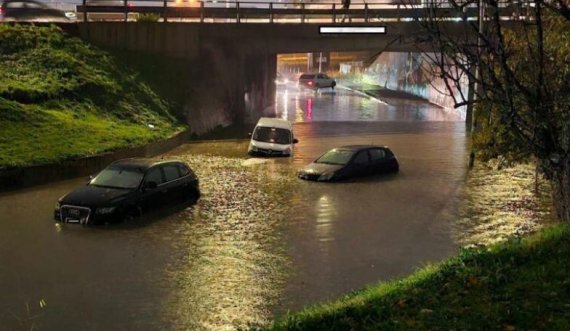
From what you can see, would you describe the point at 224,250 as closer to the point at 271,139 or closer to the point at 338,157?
the point at 338,157

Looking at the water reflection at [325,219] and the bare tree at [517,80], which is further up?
the bare tree at [517,80]

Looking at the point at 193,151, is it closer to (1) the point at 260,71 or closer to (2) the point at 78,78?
(2) the point at 78,78

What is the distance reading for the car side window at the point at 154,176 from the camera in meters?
15.7

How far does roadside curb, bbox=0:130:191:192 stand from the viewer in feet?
60.5

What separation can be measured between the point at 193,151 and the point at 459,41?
72.6 feet

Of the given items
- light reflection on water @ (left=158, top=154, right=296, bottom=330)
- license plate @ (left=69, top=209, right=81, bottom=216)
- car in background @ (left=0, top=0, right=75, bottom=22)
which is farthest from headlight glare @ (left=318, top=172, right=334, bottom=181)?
car in background @ (left=0, top=0, right=75, bottom=22)

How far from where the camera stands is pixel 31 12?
3656 centimetres

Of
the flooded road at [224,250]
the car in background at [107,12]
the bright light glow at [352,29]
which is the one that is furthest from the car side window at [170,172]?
the bright light glow at [352,29]

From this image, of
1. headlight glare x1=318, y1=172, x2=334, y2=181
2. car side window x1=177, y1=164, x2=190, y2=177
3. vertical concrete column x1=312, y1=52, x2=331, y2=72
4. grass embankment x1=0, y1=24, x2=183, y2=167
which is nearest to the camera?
car side window x1=177, y1=164, x2=190, y2=177

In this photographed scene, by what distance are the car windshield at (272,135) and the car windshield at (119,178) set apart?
1230cm

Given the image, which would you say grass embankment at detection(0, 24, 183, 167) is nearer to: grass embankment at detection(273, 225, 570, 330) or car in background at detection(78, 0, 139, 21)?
car in background at detection(78, 0, 139, 21)

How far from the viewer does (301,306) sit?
9156mm

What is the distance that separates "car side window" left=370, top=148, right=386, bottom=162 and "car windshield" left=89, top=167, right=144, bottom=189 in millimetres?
9807

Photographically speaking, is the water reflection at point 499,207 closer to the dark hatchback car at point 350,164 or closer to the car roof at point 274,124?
the dark hatchback car at point 350,164
